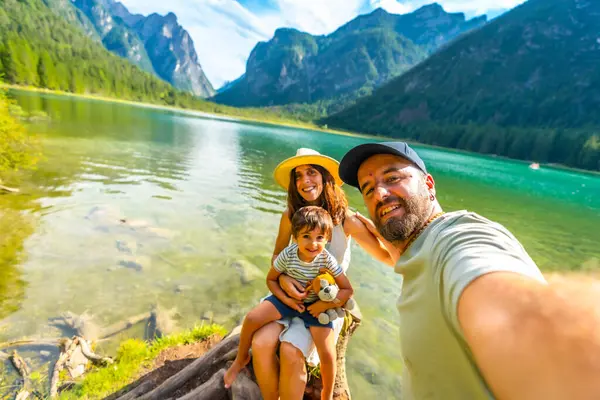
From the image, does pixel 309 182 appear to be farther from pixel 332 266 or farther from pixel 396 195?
pixel 396 195

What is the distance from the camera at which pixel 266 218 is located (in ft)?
44.5

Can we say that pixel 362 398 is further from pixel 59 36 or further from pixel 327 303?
pixel 59 36

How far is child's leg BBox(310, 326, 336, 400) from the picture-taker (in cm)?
306

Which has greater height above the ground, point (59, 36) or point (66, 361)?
point (59, 36)

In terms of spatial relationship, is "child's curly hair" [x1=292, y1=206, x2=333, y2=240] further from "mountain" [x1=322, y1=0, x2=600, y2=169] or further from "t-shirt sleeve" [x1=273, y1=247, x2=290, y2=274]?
"mountain" [x1=322, y1=0, x2=600, y2=169]

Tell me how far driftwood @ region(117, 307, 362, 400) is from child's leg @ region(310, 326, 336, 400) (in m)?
0.28

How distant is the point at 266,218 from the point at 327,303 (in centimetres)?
1054

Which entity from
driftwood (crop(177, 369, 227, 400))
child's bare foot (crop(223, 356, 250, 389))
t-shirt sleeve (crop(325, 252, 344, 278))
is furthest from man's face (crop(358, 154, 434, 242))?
driftwood (crop(177, 369, 227, 400))

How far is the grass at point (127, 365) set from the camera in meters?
4.22

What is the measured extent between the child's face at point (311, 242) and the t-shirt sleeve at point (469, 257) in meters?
1.88

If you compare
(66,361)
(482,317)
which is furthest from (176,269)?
(482,317)

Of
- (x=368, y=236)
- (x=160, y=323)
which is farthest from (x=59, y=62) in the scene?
(x=368, y=236)

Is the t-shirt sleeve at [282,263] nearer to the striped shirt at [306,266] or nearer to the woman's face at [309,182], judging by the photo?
the striped shirt at [306,266]

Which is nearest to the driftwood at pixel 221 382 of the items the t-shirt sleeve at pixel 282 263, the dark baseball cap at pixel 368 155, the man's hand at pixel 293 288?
the man's hand at pixel 293 288
